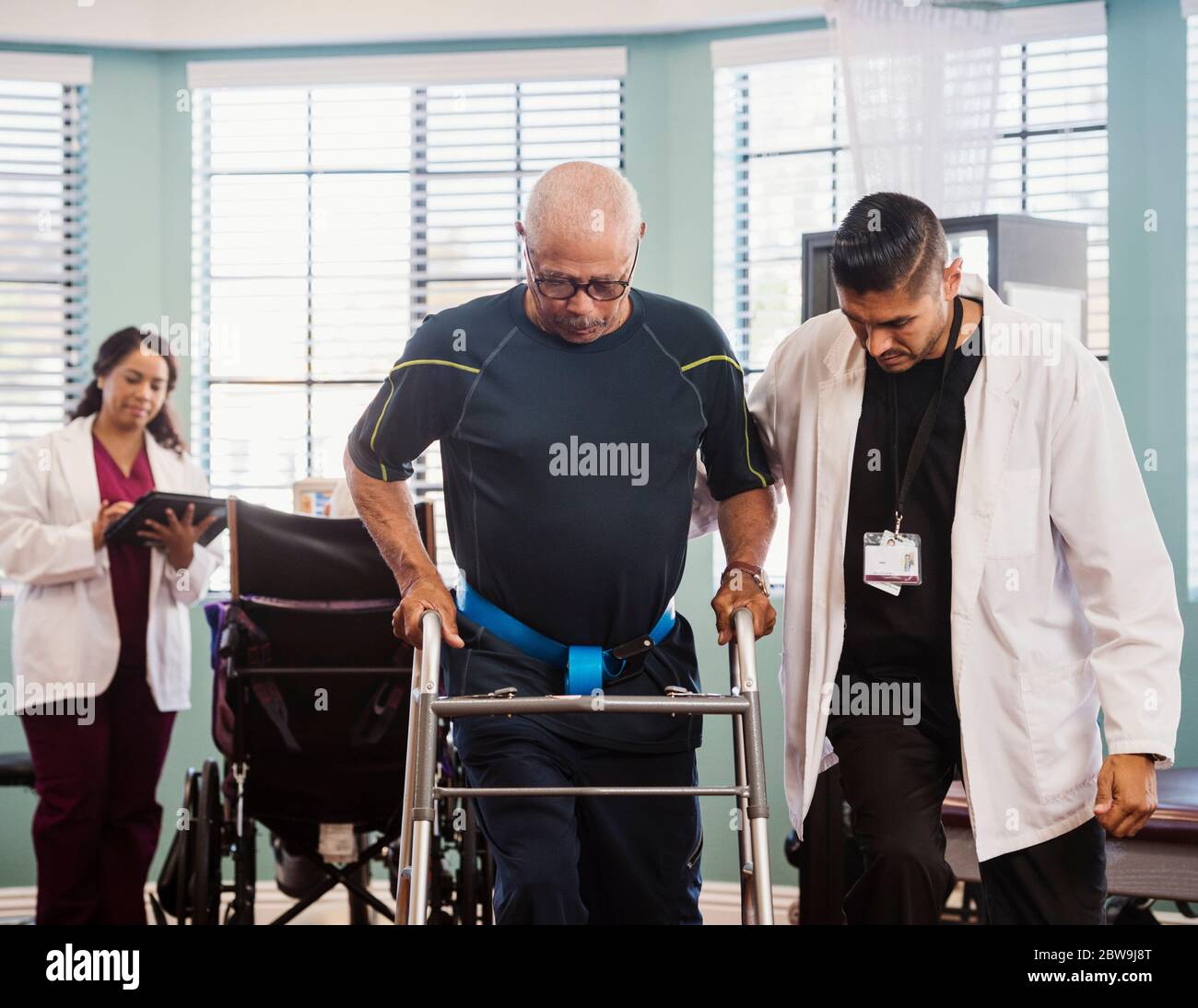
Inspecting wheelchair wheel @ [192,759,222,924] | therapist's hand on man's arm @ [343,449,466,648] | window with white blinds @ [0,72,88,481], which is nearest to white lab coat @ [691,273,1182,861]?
therapist's hand on man's arm @ [343,449,466,648]

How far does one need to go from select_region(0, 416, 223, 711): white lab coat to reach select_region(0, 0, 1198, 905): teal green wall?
3.41 feet

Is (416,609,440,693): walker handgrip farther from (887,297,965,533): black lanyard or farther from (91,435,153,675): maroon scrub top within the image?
(91,435,153,675): maroon scrub top

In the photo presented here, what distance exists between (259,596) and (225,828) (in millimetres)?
686

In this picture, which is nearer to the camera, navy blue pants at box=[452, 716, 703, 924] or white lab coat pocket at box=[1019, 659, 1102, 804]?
navy blue pants at box=[452, 716, 703, 924]

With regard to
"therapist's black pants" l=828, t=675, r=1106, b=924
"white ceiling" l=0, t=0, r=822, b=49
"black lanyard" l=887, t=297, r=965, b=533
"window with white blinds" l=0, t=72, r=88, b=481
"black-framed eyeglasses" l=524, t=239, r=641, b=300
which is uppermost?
"white ceiling" l=0, t=0, r=822, b=49

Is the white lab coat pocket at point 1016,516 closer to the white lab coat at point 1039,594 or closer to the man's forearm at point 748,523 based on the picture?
the white lab coat at point 1039,594

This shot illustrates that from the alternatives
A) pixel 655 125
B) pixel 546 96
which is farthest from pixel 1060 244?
pixel 546 96

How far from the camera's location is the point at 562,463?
7.76ft

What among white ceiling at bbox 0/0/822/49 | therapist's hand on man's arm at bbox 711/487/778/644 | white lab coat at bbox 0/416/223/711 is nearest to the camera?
therapist's hand on man's arm at bbox 711/487/778/644

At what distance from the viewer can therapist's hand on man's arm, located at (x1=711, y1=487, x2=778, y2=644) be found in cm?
238

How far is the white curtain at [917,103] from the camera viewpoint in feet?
15.0

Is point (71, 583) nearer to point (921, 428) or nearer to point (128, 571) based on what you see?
point (128, 571)

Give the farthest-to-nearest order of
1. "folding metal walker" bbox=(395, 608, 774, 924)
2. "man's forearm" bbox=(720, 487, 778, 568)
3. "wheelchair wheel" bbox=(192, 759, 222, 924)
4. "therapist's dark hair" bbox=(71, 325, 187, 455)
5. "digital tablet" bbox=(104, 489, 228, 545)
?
"therapist's dark hair" bbox=(71, 325, 187, 455)
"digital tablet" bbox=(104, 489, 228, 545)
"wheelchair wheel" bbox=(192, 759, 222, 924)
"man's forearm" bbox=(720, 487, 778, 568)
"folding metal walker" bbox=(395, 608, 774, 924)

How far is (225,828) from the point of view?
372cm
